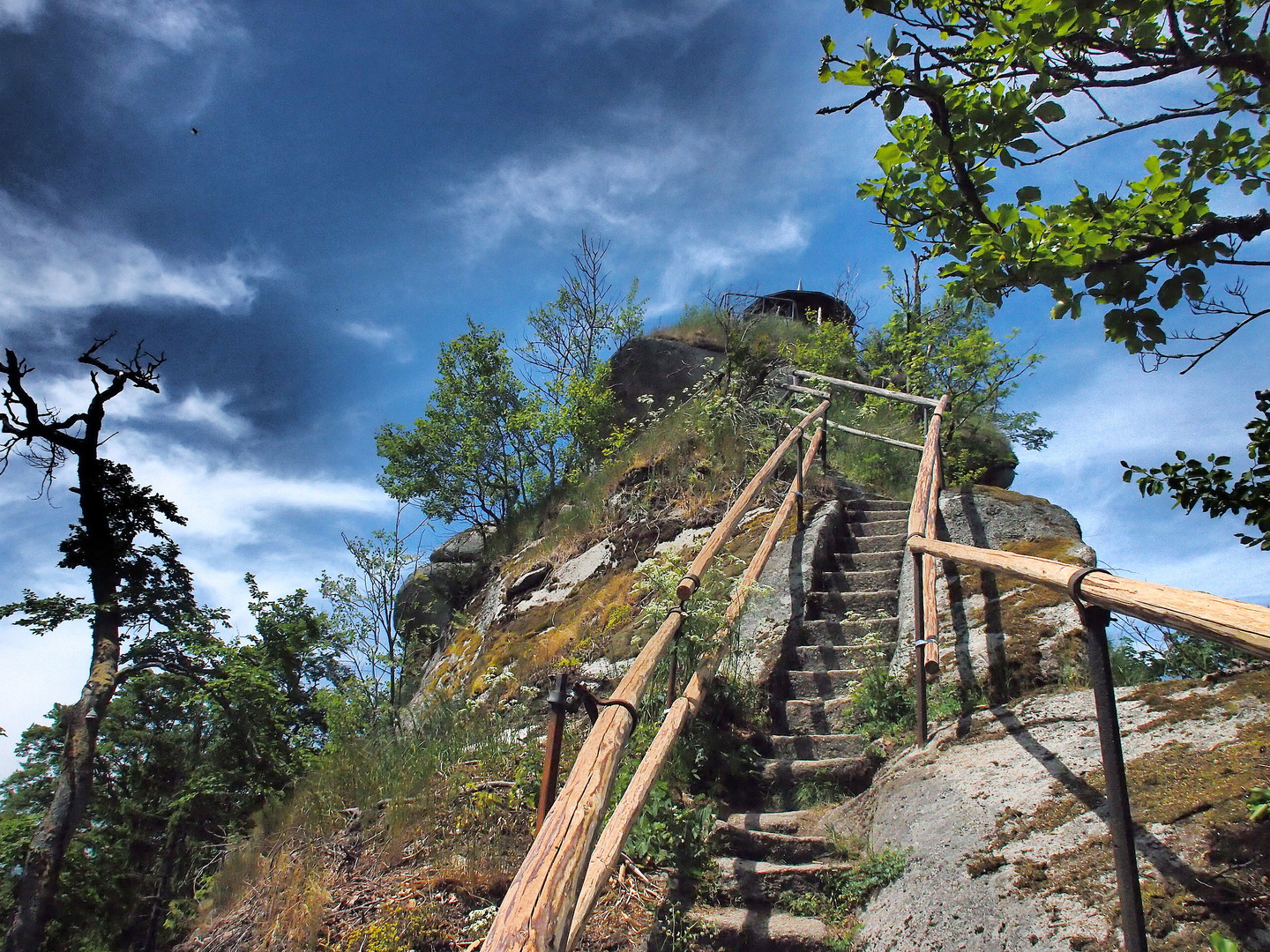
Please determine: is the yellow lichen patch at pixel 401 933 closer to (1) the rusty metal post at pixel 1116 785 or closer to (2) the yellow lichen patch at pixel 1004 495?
(1) the rusty metal post at pixel 1116 785

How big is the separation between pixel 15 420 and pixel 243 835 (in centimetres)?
971

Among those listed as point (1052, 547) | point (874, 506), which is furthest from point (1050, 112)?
point (874, 506)

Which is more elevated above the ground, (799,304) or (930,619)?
(799,304)

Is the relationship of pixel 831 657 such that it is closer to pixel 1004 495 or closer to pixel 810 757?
pixel 810 757

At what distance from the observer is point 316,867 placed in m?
3.73

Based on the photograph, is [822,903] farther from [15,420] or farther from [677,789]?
[15,420]

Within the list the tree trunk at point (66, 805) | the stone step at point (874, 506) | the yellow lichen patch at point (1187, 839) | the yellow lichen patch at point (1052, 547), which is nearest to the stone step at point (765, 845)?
the yellow lichen patch at point (1187, 839)

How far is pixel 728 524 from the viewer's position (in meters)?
4.94

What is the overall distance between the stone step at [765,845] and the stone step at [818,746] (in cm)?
88

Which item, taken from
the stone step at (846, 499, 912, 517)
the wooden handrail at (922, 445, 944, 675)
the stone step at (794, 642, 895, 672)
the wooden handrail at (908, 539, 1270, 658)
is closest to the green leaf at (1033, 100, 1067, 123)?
the wooden handrail at (908, 539, 1270, 658)

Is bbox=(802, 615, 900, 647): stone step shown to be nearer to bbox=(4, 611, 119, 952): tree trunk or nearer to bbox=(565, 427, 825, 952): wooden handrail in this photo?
bbox=(565, 427, 825, 952): wooden handrail

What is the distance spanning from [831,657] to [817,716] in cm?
71

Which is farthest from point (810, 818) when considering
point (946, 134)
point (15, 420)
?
point (15, 420)

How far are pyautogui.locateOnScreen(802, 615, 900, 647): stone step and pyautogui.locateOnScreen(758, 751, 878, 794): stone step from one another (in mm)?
1270
